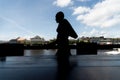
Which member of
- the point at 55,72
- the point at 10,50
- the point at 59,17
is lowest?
the point at 55,72

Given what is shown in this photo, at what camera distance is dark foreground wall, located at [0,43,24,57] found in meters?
7.89

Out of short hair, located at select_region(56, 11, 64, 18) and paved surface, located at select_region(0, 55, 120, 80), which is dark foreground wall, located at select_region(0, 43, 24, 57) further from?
paved surface, located at select_region(0, 55, 120, 80)

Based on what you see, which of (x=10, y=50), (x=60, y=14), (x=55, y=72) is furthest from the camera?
(x=10, y=50)

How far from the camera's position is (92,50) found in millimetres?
8312

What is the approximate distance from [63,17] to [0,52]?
7.36ft

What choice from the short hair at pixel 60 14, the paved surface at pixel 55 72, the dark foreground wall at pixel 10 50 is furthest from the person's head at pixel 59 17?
the dark foreground wall at pixel 10 50

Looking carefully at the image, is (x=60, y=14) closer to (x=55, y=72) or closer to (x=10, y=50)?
(x=10, y=50)

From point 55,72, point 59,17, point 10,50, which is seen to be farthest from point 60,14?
point 55,72

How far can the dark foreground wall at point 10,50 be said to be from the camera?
789 centimetres

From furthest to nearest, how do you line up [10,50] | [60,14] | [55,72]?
[10,50] → [60,14] → [55,72]

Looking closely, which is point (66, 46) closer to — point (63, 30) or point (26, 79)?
point (63, 30)

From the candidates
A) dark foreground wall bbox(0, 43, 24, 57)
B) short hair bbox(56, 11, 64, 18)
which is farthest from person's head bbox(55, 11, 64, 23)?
dark foreground wall bbox(0, 43, 24, 57)

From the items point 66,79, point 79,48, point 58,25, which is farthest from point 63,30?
point 66,79

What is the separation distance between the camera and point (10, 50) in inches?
328
